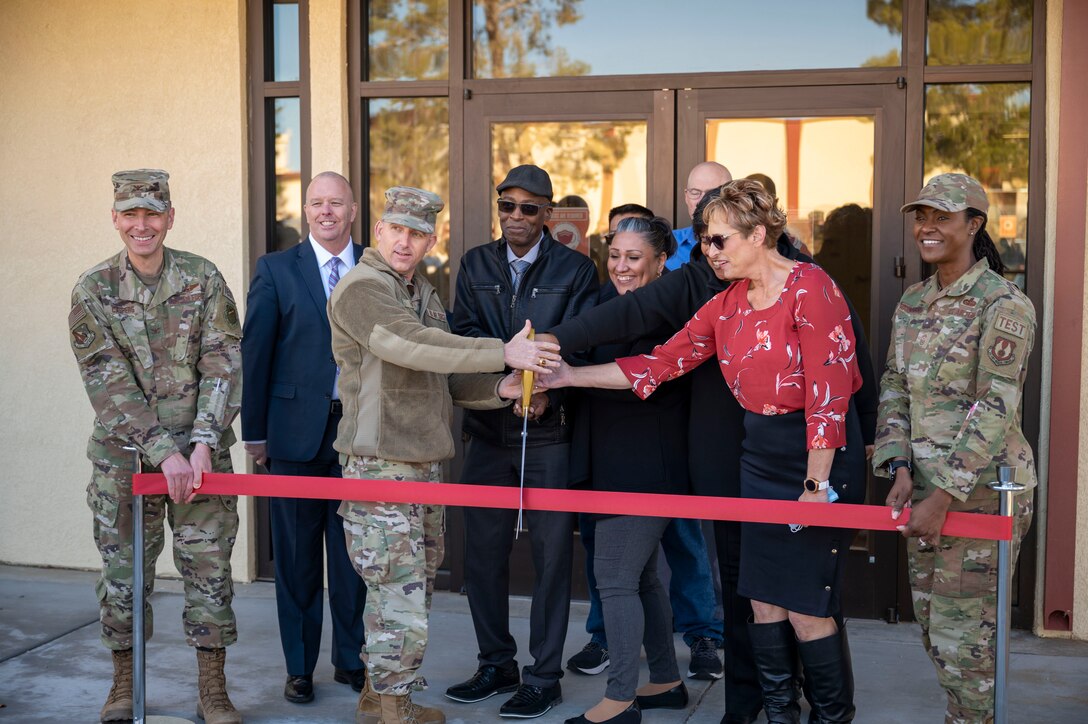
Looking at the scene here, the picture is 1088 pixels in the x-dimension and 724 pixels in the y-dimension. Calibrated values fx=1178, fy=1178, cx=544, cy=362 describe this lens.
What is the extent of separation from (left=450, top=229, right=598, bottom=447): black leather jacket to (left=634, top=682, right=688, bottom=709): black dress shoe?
1.00 metres

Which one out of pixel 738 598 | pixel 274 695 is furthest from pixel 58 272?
pixel 738 598

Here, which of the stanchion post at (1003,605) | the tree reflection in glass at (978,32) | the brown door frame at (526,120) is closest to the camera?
Result: the stanchion post at (1003,605)

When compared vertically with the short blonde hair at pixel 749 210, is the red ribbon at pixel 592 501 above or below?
below

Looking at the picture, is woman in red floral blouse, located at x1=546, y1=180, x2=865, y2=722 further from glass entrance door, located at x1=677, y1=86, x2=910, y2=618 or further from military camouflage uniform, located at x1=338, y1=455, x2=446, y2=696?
glass entrance door, located at x1=677, y1=86, x2=910, y2=618

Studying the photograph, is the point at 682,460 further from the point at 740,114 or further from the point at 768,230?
the point at 740,114

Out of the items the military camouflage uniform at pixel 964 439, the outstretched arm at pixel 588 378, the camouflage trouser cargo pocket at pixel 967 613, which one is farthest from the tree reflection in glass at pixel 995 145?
the outstretched arm at pixel 588 378

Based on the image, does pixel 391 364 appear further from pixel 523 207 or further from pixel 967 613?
pixel 967 613

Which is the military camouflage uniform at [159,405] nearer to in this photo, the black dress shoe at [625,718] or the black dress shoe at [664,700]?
the black dress shoe at [625,718]

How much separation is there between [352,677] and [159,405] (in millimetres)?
1325

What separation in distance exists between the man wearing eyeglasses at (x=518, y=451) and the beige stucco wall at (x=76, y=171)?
6.39 feet

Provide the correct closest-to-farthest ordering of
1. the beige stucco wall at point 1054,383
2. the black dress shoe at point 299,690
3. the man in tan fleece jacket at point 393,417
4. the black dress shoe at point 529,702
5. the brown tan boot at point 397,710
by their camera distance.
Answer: the man in tan fleece jacket at point 393,417
the brown tan boot at point 397,710
the black dress shoe at point 529,702
the black dress shoe at point 299,690
the beige stucco wall at point 1054,383

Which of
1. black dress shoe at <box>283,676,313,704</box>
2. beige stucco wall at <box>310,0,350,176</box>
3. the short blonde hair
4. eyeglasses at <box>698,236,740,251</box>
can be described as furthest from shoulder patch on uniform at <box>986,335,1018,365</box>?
beige stucco wall at <box>310,0,350,176</box>

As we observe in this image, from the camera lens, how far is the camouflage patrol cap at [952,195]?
12.3ft

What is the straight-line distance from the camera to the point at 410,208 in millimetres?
3875
